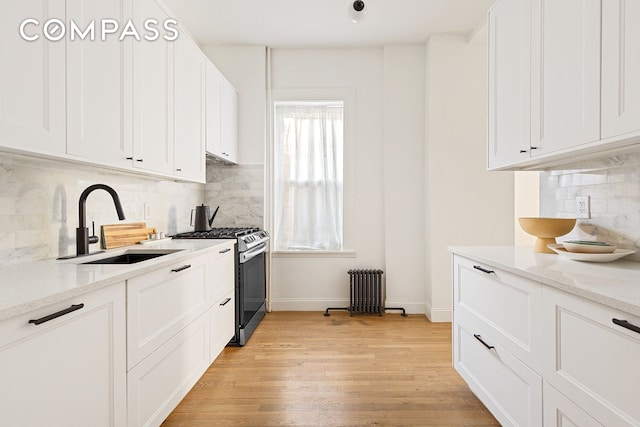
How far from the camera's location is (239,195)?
3.88 meters

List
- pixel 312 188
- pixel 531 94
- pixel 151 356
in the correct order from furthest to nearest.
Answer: pixel 312 188, pixel 531 94, pixel 151 356

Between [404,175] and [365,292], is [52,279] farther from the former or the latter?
[404,175]

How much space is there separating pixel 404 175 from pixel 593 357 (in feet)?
9.52

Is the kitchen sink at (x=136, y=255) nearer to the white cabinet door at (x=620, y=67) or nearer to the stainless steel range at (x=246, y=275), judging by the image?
the stainless steel range at (x=246, y=275)

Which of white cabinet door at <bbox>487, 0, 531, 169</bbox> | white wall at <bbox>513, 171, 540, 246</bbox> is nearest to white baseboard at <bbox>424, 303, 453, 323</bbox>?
white wall at <bbox>513, 171, 540, 246</bbox>

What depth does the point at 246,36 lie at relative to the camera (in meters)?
3.67

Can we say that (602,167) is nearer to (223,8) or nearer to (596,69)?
(596,69)

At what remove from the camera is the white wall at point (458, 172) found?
12.0 feet

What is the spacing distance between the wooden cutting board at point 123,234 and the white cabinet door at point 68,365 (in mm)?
981

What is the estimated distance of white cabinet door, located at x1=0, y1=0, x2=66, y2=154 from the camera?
46.8 inches

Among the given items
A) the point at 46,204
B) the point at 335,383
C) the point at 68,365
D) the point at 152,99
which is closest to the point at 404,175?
the point at 335,383

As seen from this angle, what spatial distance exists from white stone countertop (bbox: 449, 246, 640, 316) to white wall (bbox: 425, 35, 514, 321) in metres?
1.63

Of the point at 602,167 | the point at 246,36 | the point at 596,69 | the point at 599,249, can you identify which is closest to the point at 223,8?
the point at 246,36

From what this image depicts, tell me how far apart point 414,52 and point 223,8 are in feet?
6.74
